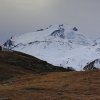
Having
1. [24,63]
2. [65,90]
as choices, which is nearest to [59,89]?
[65,90]

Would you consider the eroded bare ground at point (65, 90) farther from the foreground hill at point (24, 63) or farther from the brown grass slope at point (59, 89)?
the foreground hill at point (24, 63)

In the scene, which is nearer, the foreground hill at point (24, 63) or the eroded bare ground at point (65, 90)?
the eroded bare ground at point (65, 90)

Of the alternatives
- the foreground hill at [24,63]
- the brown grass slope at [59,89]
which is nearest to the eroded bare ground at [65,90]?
the brown grass slope at [59,89]

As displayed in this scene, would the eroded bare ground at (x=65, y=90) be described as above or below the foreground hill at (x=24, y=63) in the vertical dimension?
below

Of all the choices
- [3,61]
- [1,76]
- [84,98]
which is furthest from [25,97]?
[3,61]

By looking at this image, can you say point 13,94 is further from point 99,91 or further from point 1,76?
point 1,76

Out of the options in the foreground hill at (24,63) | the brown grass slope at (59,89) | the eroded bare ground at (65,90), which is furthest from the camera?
the foreground hill at (24,63)

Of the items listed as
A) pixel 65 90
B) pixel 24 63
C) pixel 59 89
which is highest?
pixel 24 63

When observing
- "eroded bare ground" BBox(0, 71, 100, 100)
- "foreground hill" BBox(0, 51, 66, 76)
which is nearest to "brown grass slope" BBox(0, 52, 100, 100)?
"eroded bare ground" BBox(0, 71, 100, 100)

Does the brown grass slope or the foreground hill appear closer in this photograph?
the brown grass slope

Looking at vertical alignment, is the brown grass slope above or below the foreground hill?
below

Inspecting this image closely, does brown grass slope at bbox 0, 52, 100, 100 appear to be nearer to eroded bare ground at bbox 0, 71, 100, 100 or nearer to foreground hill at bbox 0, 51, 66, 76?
eroded bare ground at bbox 0, 71, 100, 100

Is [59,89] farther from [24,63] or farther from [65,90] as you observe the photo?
[24,63]

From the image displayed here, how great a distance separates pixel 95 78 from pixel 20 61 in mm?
53308
